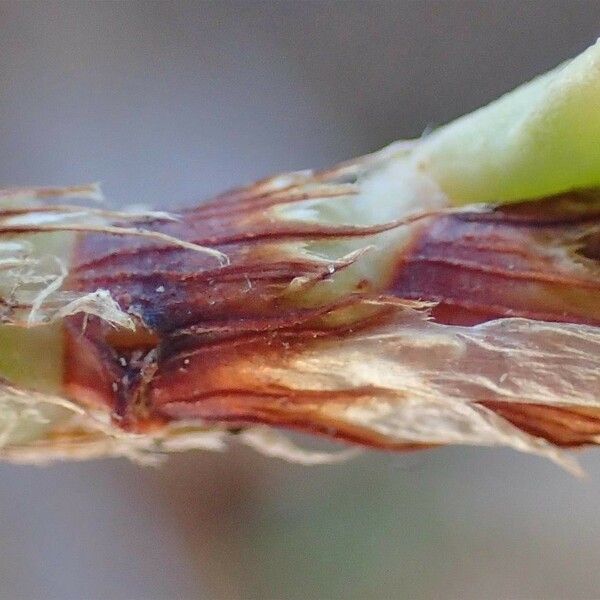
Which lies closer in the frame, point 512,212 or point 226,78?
point 512,212

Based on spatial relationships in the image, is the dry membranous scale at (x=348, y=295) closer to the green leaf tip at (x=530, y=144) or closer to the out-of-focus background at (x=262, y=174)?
the green leaf tip at (x=530, y=144)

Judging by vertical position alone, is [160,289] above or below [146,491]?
below

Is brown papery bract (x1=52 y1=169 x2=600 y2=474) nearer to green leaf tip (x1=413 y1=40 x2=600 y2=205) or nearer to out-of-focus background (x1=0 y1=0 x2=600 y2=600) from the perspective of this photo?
green leaf tip (x1=413 y1=40 x2=600 y2=205)

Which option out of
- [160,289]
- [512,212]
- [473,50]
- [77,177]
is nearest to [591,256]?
[512,212]

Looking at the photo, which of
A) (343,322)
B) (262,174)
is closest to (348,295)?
(343,322)

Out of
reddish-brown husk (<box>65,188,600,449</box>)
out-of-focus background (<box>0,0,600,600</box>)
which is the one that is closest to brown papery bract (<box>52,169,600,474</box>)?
reddish-brown husk (<box>65,188,600,449</box>)

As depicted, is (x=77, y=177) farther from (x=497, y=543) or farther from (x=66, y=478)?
(x=497, y=543)

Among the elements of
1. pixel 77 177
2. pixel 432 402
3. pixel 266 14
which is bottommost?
pixel 432 402

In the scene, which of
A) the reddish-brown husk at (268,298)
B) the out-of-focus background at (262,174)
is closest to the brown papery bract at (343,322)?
the reddish-brown husk at (268,298)
